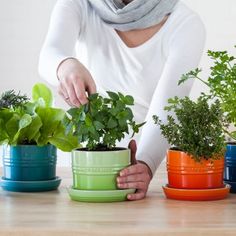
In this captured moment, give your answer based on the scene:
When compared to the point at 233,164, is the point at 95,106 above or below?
above

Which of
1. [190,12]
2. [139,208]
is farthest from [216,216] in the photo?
[190,12]

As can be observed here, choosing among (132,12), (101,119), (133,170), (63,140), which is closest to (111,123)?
(101,119)

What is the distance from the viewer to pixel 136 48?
2320 mm

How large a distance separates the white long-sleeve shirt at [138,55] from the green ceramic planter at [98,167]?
0.63ft

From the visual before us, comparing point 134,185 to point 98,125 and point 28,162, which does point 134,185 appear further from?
point 28,162

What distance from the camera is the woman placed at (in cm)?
186

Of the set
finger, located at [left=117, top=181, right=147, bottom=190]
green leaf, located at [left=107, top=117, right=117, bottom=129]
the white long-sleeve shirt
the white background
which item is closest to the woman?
the white long-sleeve shirt

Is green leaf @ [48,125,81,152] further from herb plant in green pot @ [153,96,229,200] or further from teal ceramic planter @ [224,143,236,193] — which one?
teal ceramic planter @ [224,143,236,193]

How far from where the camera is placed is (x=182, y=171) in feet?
5.15

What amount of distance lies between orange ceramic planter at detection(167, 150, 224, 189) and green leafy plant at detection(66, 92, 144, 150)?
15cm

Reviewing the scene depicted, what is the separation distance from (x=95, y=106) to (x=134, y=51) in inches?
32.8

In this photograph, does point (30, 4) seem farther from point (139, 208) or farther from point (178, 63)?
point (139, 208)

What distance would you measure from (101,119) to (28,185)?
310mm

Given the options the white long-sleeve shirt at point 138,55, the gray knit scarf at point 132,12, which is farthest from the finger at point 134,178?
the gray knit scarf at point 132,12
